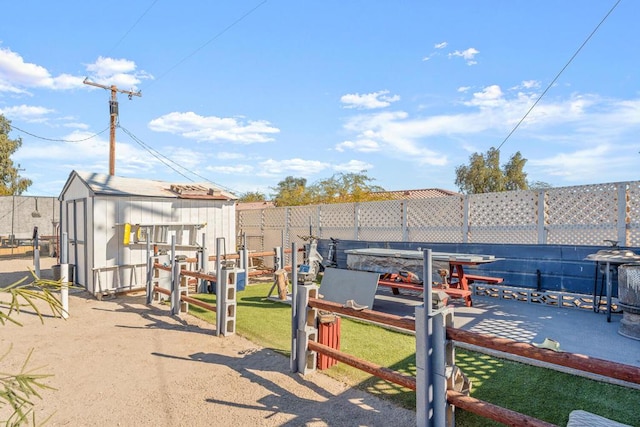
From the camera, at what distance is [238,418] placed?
305 centimetres

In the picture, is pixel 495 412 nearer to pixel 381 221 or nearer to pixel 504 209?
pixel 504 209

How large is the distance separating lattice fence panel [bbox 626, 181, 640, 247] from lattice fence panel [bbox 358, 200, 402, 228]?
14.8 feet

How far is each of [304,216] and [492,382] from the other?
354 inches

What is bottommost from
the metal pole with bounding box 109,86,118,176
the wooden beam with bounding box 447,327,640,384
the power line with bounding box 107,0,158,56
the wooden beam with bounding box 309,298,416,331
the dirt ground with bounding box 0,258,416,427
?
the dirt ground with bounding box 0,258,416,427

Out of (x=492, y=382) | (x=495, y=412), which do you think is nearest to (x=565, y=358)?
(x=495, y=412)

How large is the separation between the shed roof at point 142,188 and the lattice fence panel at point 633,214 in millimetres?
8514

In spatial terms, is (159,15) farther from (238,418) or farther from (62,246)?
(238,418)

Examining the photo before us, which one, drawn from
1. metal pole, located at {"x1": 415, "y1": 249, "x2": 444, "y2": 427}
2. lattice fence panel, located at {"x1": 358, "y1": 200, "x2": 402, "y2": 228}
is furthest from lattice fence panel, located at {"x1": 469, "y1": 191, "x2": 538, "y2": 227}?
metal pole, located at {"x1": 415, "y1": 249, "x2": 444, "y2": 427}

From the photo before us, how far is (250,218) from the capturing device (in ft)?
47.3

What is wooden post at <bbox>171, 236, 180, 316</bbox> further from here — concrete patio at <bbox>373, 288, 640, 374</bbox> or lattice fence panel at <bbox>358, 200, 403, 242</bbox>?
lattice fence panel at <bbox>358, 200, 403, 242</bbox>

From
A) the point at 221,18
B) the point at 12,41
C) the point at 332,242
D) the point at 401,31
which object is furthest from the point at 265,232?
the point at 12,41

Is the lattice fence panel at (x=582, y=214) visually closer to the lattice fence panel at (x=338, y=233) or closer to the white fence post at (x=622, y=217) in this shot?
the white fence post at (x=622, y=217)

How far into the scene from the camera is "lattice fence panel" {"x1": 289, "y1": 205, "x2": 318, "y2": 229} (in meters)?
11.8

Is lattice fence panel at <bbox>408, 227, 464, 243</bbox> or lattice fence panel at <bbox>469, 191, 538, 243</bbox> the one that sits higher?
lattice fence panel at <bbox>469, 191, 538, 243</bbox>
